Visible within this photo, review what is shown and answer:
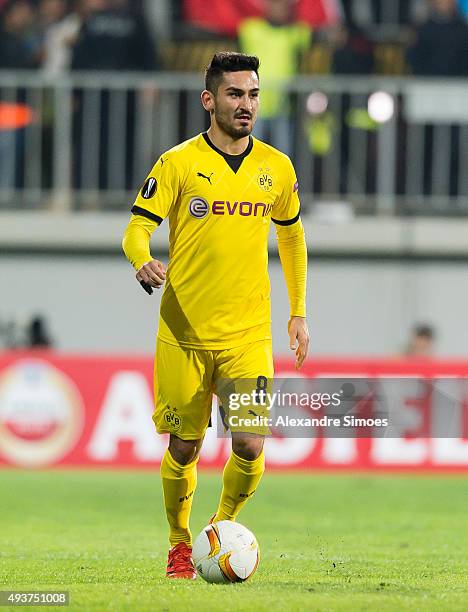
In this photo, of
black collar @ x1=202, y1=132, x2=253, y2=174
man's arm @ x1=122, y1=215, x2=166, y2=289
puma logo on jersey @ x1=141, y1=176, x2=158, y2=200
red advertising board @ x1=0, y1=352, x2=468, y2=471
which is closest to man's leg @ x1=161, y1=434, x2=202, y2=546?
man's arm @ x1=122, y1=215, x2=166, y2=289

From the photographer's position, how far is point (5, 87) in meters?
16.0

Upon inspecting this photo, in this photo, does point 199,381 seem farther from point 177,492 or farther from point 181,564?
point 181,564

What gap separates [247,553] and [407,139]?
9443mm

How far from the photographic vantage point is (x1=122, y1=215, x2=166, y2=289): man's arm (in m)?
6.81

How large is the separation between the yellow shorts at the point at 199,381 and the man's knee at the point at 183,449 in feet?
0.15

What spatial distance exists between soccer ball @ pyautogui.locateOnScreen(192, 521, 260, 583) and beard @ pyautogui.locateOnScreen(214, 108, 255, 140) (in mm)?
1833

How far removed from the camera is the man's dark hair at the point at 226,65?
285 inches

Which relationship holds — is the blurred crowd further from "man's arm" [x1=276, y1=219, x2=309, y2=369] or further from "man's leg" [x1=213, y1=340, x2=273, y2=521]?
"man's leg" [x1=213, y1=340, x2=273, y2=521]

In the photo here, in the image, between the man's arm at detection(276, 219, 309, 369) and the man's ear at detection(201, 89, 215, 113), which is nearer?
the man's ear at detection(201, 89, 215, 113)

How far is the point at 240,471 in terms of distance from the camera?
292 inches

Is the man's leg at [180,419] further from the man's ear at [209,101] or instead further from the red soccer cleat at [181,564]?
the man's ear at [209,101]

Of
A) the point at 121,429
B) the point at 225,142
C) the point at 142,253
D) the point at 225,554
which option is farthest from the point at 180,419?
the point at 121,429

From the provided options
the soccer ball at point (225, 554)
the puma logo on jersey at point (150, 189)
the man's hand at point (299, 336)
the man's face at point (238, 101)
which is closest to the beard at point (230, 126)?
the man's face at point (238, 101)

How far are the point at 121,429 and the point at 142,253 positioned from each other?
305 inches
